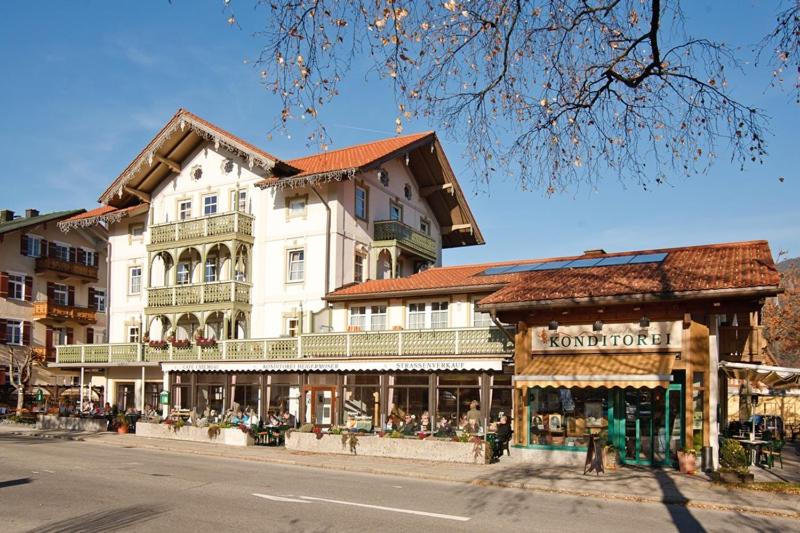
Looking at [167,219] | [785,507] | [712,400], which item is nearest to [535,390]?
[712,400]

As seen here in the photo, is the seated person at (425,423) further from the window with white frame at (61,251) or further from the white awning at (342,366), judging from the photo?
the window with white frame at (61,251)

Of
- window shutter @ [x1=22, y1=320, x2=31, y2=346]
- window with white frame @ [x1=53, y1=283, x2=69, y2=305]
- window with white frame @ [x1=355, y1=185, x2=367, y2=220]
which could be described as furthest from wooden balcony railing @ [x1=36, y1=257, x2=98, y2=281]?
window with white frame @ [x1=355, y1=185, x2=367, y2=220]

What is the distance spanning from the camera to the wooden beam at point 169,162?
126 ft

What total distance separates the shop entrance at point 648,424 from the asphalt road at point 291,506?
5.48 m

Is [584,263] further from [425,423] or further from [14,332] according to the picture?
[14,332]

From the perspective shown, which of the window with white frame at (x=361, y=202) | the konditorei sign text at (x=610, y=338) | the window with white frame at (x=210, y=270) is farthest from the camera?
the window with white frame at (x=210, y=270)

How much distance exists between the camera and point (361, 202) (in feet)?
118

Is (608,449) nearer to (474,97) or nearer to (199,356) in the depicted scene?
(474,97)

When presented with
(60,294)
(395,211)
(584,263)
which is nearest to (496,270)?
(584,263)

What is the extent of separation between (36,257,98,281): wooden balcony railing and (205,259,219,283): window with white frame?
18.7 m

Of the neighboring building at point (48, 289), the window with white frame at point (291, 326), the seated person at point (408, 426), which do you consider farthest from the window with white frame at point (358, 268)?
the neighboring building at point (48, 289)

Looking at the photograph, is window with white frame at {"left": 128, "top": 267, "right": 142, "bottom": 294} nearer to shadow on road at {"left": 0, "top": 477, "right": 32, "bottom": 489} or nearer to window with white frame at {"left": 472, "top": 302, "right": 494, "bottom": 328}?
window with white frame at {"left": 472, "top": 302, "right": 494, "bottom": 328}

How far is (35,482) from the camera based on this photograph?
16.6 m

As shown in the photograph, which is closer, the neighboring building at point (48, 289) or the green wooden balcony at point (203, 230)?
the green wooden balcony at point (203, 230)
